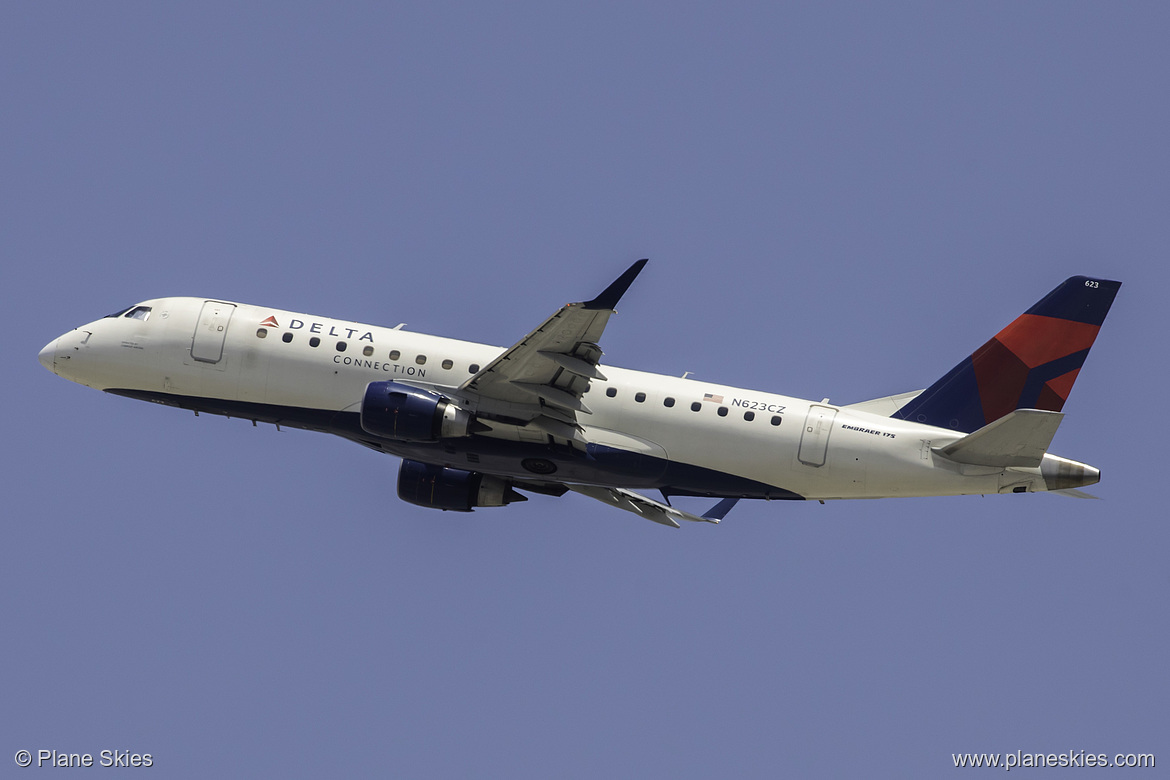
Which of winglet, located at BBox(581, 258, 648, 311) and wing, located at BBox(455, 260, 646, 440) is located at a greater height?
winglet, located at BBox(581, 258, 648, 311)

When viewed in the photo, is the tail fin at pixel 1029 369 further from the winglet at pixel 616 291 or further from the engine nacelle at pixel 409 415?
the engine nacelle at pixel 409 415

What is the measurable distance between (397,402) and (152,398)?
939 centimetres

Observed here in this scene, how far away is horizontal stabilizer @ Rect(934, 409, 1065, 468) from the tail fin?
2364 mm

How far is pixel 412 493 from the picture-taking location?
45250 millimetres

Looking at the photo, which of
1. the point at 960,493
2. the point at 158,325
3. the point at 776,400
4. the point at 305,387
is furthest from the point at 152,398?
the point at 960,493

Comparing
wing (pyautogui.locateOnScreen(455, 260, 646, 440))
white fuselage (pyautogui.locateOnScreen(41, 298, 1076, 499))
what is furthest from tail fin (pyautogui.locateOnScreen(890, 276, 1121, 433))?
wing (pyautogui.locateOnScreen(455, 260, 646, 440))

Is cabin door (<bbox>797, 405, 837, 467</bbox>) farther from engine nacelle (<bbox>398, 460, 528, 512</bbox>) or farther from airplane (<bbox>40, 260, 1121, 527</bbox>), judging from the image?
engine nacelle (<bbox>398, 460, 528, 512</bbox>)

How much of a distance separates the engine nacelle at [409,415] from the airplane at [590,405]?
5cm

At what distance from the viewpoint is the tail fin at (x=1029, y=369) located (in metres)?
42.2

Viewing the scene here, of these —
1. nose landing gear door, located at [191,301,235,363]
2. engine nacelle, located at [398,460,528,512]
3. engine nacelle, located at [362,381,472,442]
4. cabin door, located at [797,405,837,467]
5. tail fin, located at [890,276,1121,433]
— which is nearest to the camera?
engine nacelle, located at [362,381,472,442]

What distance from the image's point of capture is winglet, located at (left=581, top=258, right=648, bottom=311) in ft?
118

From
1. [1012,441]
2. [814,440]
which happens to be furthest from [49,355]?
[1012,441]

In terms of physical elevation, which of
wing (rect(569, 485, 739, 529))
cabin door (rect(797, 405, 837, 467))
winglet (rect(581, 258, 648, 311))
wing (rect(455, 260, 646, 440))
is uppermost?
winglet (rect(581, 258, 648, 311))

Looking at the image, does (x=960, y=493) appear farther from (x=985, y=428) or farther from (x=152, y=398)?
(x=152, y=398)
